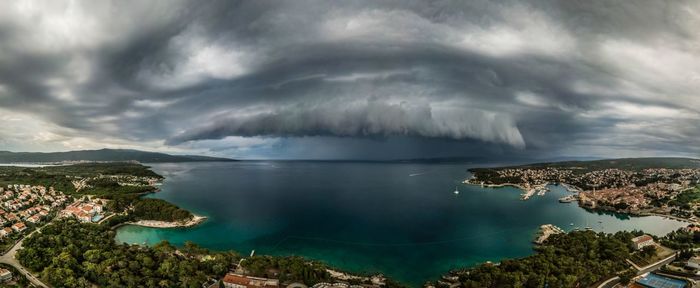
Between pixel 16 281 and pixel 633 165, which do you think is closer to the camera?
pixel 16 281

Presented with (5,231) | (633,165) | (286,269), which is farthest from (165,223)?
(633,165)

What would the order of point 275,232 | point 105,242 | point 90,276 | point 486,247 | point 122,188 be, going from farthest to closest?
point 122,188
point 275,232
point 486,247
point 105,242
point 90,276

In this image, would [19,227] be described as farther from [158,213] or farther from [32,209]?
[158,213]

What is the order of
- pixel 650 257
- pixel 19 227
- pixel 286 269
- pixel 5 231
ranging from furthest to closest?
pixel 19 227
pixel 5 231
pixel 650 257
pixel 286 269

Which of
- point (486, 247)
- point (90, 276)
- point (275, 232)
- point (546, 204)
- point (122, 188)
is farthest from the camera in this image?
point (122, 188)

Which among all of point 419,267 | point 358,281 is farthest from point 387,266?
point 358,281

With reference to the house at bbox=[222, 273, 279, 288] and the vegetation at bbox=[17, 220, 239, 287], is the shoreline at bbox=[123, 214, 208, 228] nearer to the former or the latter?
the vegetation at bbox=[17, 220, 239, 287]

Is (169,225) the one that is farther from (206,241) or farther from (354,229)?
(354,229)

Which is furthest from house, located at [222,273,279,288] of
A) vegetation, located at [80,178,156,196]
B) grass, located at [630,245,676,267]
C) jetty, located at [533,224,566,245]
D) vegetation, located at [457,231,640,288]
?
vegetation, located at [80,178,156,196]
